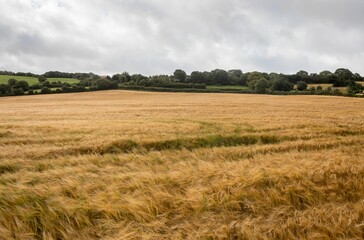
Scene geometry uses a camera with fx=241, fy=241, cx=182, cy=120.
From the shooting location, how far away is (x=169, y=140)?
9.83 metres

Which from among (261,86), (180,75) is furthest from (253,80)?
(180,75)

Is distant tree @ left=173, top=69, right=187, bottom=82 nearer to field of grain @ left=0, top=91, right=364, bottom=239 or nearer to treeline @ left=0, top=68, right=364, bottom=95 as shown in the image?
treeline @ left=0, top=68, right=364, bottom=95

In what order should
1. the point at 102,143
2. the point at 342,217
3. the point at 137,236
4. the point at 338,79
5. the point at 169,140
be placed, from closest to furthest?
the point at 137,236
the point at 342,217
the point at 102,143
the point at 169,140
the point at 338,79

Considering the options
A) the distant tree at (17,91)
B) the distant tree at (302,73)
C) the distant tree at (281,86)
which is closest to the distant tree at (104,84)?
the distant tree at (17,91)

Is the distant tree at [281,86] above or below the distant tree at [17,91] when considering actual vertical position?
above

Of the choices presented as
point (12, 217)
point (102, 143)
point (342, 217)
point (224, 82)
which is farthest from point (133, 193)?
point (224, 82)

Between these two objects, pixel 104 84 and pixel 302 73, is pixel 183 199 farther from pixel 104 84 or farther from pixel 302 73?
pixel 302 73

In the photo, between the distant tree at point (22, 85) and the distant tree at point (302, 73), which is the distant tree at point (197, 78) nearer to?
the distant tree at point (302, 73)

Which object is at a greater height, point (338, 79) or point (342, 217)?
point (338, 79)

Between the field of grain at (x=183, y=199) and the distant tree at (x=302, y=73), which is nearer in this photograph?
the field of grain at (x=183, y=199)

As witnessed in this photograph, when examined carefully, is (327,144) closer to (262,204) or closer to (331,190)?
(331,190)

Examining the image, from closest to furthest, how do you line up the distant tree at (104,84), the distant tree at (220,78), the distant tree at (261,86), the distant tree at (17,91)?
the distant tree at (17,91)
the distant tree at (261,86)
the distant tree at (104,84)
the distant tree at (220,78)

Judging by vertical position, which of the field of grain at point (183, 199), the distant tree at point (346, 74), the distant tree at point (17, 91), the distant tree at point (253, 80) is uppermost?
the distant tree at point (346, 74)

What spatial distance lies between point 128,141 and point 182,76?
95.0 meters
